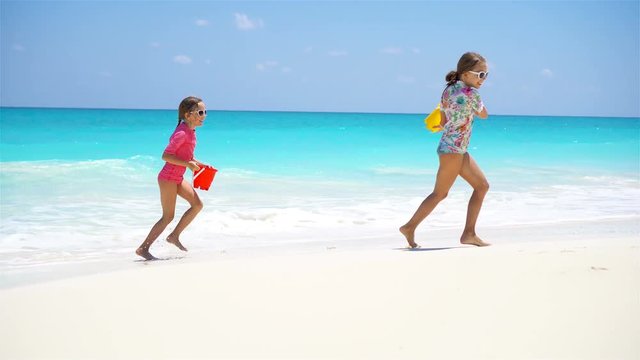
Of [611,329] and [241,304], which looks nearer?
[611,329]

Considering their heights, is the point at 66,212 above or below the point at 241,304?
below

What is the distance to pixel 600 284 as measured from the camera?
3607mm

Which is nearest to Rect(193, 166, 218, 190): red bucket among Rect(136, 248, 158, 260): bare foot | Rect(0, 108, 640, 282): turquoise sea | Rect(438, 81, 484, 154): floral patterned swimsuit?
Rect(136, 248, 158, 260): bare foot

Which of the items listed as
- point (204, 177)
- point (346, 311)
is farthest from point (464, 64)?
point (346, 311)

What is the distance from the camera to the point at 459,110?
5.04 meters

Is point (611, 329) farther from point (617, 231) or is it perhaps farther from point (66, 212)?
point (66, 212)

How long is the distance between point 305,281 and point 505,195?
689cm

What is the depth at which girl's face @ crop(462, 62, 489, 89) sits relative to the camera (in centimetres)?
502

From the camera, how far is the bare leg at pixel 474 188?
204 inches

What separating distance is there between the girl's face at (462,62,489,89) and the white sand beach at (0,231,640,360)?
140 centimetres

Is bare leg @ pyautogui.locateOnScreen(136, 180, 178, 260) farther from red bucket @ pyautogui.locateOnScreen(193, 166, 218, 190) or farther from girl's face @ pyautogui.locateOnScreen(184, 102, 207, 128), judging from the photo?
girl's face @ pyautogui.locateOnScreen(184, 102, 207, 128)

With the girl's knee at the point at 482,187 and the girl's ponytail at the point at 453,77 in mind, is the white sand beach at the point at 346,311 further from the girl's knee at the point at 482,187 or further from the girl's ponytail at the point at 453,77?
the girl's ponytail at the point at 453,77

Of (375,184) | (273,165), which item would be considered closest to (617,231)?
(375,184)

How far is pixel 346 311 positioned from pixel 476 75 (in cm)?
244
